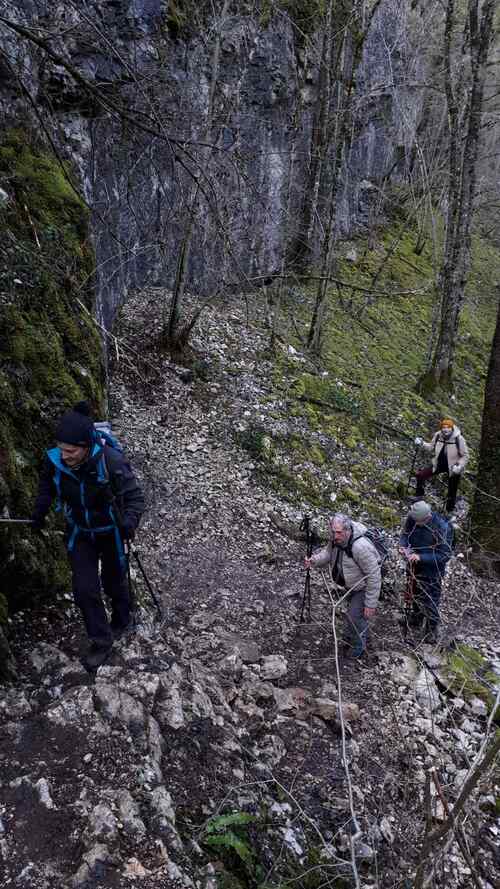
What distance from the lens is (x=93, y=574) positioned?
399 cm

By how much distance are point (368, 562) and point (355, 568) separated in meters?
0.18

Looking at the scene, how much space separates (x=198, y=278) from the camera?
1188 centimetres

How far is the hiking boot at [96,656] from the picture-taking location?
400cm

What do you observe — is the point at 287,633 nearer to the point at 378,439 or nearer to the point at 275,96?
the point at 378,439

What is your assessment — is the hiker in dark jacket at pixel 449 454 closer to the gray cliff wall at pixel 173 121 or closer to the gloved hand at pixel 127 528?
the gray cliff wall at pixel 173 121

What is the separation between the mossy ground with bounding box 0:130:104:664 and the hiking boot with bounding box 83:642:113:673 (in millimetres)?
674

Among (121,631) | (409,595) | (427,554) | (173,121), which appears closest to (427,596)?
(409,595)

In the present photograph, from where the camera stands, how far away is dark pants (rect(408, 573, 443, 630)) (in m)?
5.79

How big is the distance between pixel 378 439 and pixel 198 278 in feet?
16.9

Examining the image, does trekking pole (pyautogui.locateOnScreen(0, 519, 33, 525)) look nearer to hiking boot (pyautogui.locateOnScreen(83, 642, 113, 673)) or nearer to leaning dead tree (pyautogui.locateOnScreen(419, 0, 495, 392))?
hiking boot (pyautogui.locateOnScreen(83, 642, 113, 673))

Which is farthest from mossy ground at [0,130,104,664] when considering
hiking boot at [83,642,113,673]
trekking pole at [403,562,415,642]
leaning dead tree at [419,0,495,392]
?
leaning dead tree at [419,0,495,392]

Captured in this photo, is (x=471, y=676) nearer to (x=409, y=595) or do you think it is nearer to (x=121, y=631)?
(x=409, y=595)

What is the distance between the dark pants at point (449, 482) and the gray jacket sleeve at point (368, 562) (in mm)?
4010

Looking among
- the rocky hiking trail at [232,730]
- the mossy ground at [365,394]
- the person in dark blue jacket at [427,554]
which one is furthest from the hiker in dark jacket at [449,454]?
the person in dark blue jacket at [427,554]
